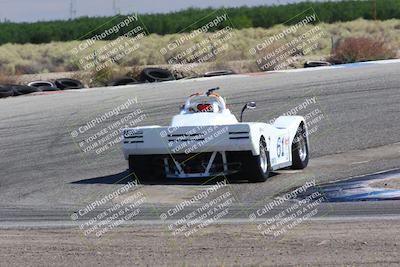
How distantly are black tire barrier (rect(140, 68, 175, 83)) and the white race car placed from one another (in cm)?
1289

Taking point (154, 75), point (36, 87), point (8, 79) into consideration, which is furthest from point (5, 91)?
point (8, 79)

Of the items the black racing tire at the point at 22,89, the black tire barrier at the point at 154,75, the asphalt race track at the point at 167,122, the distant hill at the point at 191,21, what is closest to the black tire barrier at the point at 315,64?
the asphalt race track at the point at 167,122

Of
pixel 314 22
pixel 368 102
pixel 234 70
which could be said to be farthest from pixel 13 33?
pixel 368 102

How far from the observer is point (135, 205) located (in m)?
12.4

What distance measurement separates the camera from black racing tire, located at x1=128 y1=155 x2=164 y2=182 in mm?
14484

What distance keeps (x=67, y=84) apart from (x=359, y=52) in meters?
9.66

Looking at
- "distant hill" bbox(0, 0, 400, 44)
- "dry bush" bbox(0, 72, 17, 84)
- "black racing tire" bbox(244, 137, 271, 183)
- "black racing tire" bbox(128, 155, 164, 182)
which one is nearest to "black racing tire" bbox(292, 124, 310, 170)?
"black racing tire" bbox(244, 137, 271, 183)

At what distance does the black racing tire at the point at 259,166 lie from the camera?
547 inches

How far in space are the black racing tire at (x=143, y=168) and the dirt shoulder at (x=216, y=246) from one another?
402cm

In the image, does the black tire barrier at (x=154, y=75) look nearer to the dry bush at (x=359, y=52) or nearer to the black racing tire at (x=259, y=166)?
the dry bush at (x=359, y=52)

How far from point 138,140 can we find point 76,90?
11.9m

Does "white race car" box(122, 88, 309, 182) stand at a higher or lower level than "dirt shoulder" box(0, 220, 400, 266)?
lower

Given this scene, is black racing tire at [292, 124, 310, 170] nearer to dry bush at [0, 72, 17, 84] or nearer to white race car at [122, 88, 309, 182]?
white race car at [122, 88, 309, 182]

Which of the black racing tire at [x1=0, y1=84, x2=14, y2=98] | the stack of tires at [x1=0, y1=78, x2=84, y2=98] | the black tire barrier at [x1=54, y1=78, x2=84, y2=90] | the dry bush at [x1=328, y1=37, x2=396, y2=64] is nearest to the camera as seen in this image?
the black racing tire at [x1=0, y1=84, x2=14, y2=98]
